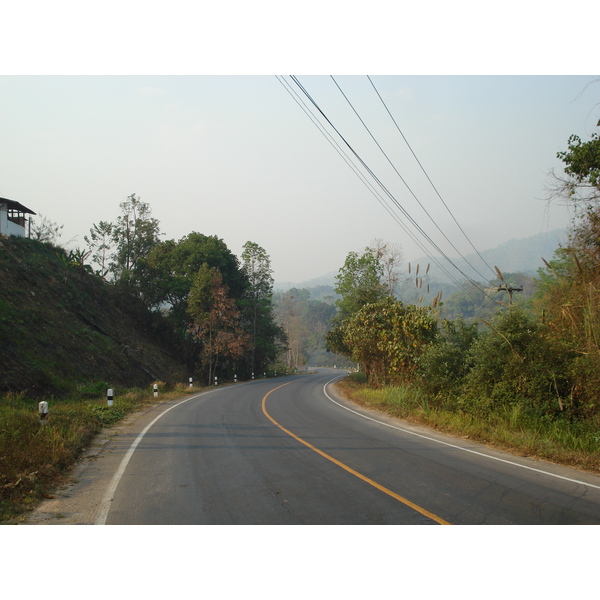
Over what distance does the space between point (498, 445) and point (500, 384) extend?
7.46 ft

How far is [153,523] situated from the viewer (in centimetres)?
578

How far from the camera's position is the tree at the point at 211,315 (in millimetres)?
39750

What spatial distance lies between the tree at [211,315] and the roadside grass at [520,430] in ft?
83.9

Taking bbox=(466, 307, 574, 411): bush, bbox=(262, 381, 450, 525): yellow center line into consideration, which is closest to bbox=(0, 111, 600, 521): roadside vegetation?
bbox=(466, 307, 574, 411): bush

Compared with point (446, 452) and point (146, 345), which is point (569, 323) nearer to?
point (446, 452)

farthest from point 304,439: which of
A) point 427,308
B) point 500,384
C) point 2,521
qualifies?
point 427,308

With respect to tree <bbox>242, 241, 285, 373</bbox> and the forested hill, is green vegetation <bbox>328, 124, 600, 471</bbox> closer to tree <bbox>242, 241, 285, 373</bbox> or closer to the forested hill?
the forested hill

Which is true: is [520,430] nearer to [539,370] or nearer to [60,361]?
[539,370]

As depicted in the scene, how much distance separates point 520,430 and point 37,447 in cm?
1057

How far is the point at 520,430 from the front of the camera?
37.4 ft

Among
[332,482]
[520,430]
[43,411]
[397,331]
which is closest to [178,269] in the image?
[397,331]

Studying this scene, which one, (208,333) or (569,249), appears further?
(208,333)

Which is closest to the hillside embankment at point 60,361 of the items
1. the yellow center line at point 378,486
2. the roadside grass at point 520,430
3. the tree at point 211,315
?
the tree at point 211,315

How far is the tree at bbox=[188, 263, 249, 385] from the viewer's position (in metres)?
39.8
